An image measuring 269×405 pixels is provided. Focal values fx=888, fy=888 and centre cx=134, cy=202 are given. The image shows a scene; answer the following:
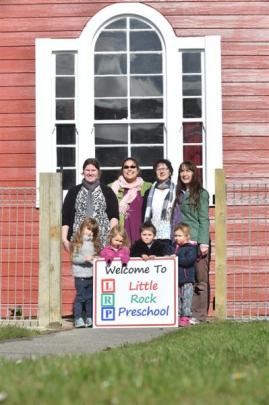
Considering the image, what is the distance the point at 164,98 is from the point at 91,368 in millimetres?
7939

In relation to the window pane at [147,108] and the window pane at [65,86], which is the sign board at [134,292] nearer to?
the window pane at [147,108]

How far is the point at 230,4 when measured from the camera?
12961mm

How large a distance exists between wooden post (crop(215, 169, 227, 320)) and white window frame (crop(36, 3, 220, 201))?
70.2 inches

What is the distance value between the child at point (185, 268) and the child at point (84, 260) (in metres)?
1.00

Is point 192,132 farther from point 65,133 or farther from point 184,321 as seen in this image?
point 184,321

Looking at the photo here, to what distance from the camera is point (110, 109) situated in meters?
13.0

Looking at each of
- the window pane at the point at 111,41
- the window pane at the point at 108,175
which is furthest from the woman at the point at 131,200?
the window pane at the point at 111,41

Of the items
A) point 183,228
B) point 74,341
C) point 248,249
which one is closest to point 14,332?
point 74,341

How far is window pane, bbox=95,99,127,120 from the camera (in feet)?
42.6

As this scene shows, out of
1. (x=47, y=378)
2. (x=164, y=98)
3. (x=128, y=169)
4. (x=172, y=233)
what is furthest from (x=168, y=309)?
(x=47, y=378)

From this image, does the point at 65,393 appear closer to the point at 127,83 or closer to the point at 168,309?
the point at 168,309

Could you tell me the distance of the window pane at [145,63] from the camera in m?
13.0

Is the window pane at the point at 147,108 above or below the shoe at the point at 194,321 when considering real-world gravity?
above

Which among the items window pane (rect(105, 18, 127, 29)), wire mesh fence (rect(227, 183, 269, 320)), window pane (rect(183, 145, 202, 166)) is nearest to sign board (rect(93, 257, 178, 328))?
wire mesh fence (rect(227, 183, 269, 320))
